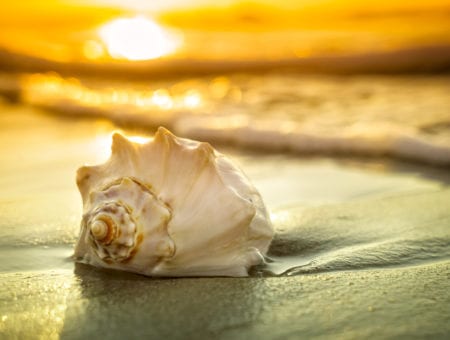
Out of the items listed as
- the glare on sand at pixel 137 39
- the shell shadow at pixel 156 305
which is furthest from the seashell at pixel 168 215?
the glare on sand at pixel 137 39

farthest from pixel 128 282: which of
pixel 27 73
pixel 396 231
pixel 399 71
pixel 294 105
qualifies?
pixel 27 73

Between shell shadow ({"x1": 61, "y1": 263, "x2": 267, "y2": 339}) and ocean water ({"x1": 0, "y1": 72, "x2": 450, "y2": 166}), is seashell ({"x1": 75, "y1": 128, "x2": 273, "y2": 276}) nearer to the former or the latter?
shell shadow ({"x1": 61, "y1": 263, "x2": 267, "y2": 339})

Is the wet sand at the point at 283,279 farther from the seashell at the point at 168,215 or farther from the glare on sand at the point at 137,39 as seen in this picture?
the glare on sand at the point at 137,39

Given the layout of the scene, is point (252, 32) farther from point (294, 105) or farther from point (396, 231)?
point (396, 231)

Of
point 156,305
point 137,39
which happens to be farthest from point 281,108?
point 137,39

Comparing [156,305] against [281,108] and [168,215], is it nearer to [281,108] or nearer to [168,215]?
[168,215]

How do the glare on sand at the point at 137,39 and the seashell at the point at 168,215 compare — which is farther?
the glare on sand at the point at 137,39
